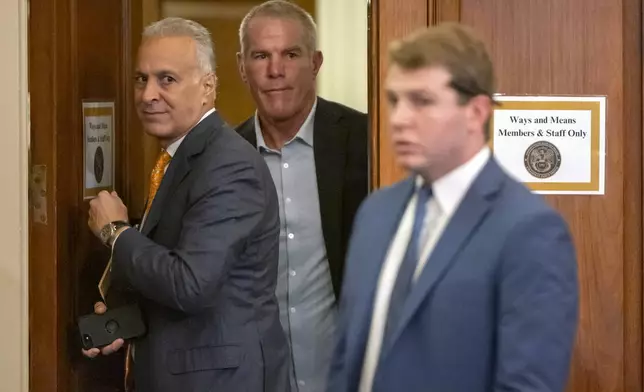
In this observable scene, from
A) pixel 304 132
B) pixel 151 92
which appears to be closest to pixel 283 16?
pixel 304 132

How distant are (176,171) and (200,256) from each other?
0.75 feet

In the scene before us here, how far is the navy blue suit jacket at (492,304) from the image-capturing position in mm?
1239

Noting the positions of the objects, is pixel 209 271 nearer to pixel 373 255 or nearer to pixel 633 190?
pixel 373 255

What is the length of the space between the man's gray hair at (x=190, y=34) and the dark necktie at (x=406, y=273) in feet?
3.03

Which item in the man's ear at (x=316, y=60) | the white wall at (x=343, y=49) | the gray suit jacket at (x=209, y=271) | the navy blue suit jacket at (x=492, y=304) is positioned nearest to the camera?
the navy blue suit jacket at (x=492, y=304)

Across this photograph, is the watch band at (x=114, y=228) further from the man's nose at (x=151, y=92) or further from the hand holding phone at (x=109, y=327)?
the man's nose at (x=151, y=92)

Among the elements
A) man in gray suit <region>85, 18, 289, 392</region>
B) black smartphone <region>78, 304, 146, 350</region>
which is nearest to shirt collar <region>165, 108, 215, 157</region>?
man in gray suit <region>85, 18, 289, 392</region>

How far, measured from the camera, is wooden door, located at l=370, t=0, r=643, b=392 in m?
2.14

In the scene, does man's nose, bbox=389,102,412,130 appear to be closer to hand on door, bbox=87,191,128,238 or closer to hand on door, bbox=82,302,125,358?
hand on door, bbox=87,191,128,238

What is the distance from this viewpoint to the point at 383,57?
2156 millimetres

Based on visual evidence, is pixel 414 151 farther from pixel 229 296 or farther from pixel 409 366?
pixel 229 296

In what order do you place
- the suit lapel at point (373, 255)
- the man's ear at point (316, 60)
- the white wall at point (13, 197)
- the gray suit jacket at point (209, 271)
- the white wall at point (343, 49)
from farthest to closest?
the white wall at point (343, 49) → the man's ear at point (316, 60) → the white wall at point (13, 197) → the gray suit jacket at point (209, 271) → the suit lapel at point (373, 255)

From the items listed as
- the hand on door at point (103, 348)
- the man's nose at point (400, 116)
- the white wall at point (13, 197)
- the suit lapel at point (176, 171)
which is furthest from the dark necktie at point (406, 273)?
the white wall at point (13, 197)

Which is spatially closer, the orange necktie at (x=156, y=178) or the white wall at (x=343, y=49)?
the orange necktie at (x=156, y=178)
